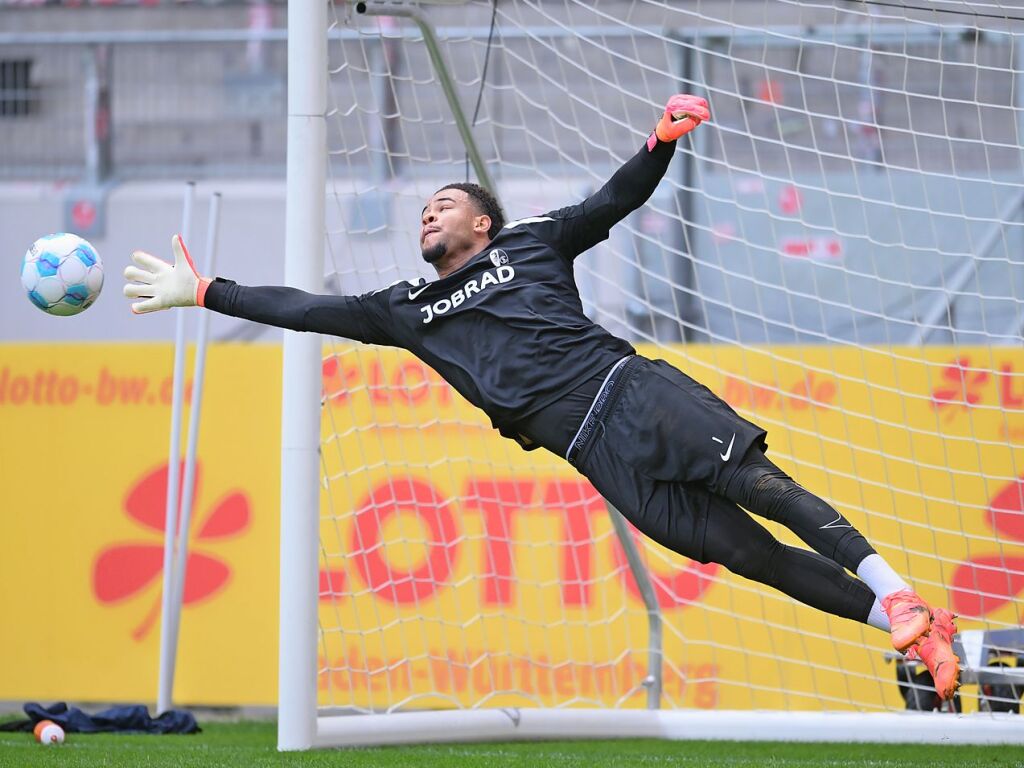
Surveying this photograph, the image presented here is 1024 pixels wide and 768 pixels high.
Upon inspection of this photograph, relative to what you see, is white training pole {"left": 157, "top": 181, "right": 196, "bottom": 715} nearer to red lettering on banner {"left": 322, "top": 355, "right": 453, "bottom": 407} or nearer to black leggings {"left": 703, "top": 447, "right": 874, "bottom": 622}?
red lettering on banner {"left": 322, "top": 355, "right": 453, "bottom": 407}

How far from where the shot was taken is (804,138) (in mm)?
9625

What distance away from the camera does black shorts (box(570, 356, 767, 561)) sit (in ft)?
13.0

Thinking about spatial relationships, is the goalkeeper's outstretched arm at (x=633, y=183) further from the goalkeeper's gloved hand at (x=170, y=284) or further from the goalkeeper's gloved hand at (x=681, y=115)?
the goalkeeper's gloved hand at (x=170, y=284)

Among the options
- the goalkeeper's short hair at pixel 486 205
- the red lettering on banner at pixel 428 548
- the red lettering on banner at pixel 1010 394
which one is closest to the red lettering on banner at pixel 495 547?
the red lettering on banner at pixel 428 548

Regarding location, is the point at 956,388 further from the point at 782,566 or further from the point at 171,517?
the point at 171,517

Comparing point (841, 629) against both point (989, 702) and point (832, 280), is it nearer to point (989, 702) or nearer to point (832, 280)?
point (989, 702)

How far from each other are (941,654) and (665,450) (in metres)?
0.96

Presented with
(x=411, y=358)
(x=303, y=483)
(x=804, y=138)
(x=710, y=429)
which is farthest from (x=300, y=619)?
(x=804, y=138)

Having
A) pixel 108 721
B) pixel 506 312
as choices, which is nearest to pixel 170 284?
pixel 506 312

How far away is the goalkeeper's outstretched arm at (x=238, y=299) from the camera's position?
14.3 feet

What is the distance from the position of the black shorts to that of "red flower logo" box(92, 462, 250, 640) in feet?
14.1

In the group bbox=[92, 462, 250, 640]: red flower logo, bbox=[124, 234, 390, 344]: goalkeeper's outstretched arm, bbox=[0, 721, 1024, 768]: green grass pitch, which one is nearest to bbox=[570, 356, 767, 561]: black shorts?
bbox=[124, 234, 390, 344]: goalkeeper's outstretched arm

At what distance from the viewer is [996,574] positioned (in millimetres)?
7223

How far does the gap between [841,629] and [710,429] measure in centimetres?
368
